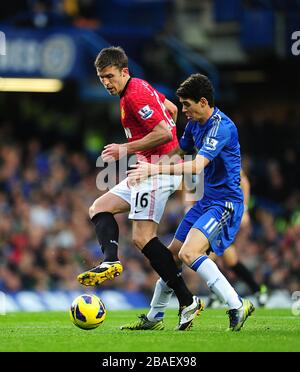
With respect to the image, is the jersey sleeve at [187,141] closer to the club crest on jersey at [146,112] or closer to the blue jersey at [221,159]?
the blue jersey at [221,159]

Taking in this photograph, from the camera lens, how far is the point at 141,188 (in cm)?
979

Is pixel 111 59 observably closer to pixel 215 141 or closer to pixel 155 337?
pixel 215 141

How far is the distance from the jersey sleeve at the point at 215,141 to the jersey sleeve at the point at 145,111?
2.06ft

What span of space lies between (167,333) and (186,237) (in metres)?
0.89

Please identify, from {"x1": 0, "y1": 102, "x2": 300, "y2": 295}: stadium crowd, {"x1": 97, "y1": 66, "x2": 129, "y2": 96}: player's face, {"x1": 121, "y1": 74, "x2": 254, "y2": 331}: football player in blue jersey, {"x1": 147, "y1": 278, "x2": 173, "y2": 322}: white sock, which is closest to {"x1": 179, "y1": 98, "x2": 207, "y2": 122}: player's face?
{"x1": 121, "y1": 74, "x2": 254, "y2": 331}: football player in blue jersey

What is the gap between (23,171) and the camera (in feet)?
66.2

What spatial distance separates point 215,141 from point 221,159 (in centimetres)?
31

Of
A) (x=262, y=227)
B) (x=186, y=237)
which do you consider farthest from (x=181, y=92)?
(x=262, y=227)

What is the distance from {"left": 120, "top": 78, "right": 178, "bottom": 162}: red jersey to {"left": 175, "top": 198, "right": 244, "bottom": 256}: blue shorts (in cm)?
69

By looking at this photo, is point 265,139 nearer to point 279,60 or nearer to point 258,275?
point 279,60

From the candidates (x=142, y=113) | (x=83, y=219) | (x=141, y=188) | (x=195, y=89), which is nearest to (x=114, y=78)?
(x=142, y=113)

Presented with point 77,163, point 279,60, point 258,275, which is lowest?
point 258,275

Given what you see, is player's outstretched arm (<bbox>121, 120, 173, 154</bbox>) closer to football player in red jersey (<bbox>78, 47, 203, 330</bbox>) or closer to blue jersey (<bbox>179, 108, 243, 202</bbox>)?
football player in red jersey (<bbox>78, 47, 203, 330</bbox>)

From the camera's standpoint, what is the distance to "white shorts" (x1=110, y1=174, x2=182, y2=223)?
9727 mm
